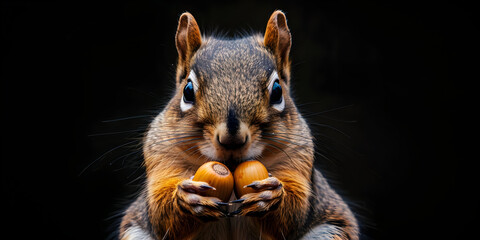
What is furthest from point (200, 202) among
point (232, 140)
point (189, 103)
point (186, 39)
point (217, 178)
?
point (186, 39)

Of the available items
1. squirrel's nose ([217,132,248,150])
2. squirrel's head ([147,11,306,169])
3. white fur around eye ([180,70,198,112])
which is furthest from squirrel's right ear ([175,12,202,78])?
squirrel's nose ([217,132,248,150])

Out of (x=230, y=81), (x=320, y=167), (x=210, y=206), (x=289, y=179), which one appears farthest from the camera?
(x=320, y=167)

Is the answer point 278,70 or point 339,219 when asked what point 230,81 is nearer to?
point 278,70

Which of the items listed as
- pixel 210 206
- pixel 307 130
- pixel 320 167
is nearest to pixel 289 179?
pixel 307 130

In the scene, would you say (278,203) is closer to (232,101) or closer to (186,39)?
(232,101)

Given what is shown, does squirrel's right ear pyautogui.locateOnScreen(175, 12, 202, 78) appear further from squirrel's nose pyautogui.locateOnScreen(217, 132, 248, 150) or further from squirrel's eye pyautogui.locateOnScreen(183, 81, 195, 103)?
squirrel's nose pyautogui.locateOnScreen(217, 132, 248, 150)

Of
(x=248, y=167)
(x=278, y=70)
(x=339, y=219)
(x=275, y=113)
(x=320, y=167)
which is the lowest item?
(x=339, y=219)
